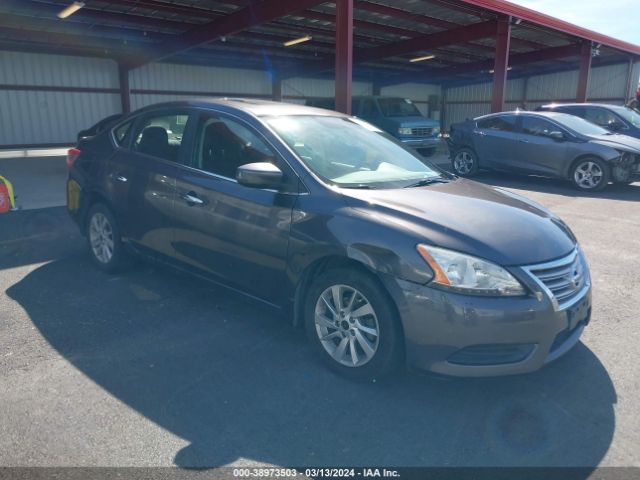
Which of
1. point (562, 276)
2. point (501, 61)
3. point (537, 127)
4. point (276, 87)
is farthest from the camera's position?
point (276, 87)

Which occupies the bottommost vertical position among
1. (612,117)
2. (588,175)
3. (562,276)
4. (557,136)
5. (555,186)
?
(555,186)

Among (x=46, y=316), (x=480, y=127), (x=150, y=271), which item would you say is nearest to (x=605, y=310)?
(x=150, y=271)

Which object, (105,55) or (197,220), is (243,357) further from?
(105,55)

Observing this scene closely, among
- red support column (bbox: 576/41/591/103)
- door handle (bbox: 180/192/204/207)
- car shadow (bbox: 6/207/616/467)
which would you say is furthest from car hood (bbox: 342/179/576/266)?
red support column (bbox: 576/41/591/103)

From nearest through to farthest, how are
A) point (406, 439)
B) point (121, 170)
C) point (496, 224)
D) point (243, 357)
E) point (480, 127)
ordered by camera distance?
point (406, 439) < point (496, 224) < point (243, 357) < point (121, 170) < point (480, 127)

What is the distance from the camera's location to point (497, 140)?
11078 millimetres

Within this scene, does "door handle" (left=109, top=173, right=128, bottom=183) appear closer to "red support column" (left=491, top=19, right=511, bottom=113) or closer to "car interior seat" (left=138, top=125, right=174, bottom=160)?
"car interior seat" (left=138, top=125, right=174, bottom=160)

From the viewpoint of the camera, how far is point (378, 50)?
18.9 meters

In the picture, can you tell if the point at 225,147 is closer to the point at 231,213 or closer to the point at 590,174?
the point at 231,213

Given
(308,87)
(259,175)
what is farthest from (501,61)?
(259,175)

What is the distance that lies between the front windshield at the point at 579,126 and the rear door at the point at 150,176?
844 cm

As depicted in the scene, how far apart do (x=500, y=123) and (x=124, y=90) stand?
574 inches

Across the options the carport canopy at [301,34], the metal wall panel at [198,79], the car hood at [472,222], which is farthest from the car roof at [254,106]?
the metal wall panel at [198,79]

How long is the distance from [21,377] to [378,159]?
2.80 m
